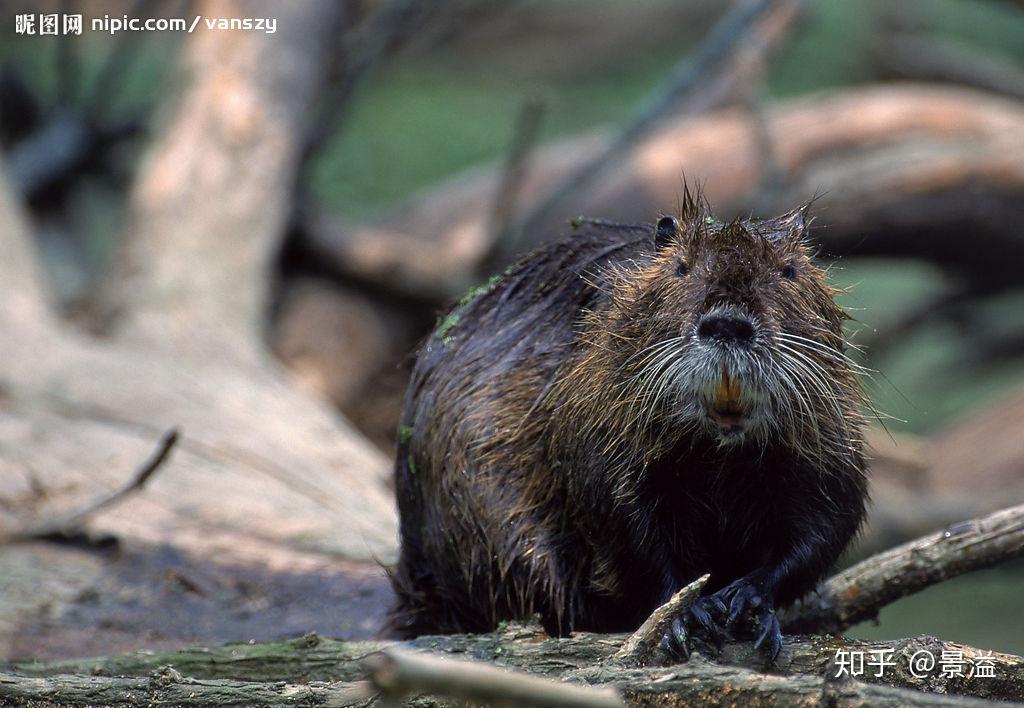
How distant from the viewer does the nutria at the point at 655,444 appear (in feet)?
10.0

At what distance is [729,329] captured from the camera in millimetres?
2943

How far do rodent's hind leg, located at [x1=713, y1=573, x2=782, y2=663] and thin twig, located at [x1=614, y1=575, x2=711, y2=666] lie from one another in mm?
241

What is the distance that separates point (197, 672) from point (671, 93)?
5.23 m

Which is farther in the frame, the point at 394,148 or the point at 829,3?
the point at 829,3

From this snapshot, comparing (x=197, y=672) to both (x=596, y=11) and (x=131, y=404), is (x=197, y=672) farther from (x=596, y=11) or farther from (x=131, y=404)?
(x=596, y=11)

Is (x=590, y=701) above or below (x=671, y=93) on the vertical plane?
below

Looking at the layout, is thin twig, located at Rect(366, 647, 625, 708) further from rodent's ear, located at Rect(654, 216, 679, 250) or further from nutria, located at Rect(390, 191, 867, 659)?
rodent's ear, located at Rect(654, 216, 679, 250)

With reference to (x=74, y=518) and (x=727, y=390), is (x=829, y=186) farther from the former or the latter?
(x=727, y=390)

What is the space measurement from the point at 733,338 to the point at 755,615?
27.8 inches

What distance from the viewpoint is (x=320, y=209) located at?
918cm

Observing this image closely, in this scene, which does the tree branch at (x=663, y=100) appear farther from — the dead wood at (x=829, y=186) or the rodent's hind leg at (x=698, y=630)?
the rodent's hind leg at (x=698, y=630)

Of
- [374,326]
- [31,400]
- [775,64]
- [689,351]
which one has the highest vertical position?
[775,64]

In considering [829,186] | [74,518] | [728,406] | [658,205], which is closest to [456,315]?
[728,406]

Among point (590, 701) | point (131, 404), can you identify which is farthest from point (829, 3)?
point (590, 701)
